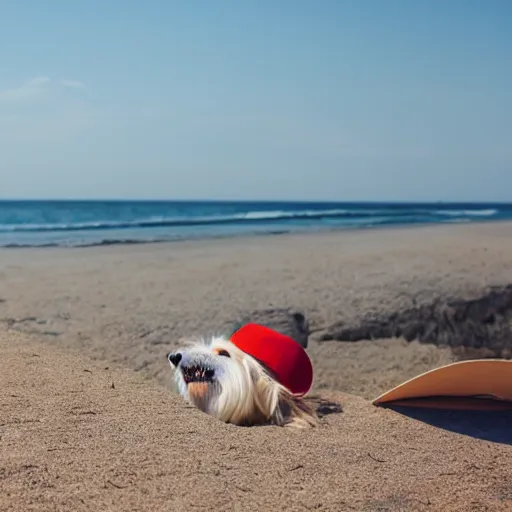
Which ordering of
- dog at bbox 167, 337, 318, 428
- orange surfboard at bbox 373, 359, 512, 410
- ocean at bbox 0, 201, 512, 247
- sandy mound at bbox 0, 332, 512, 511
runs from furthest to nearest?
ocean at bbox 0, 201, 512, 247
orange surfboard at bbox 373, 359, 512, 410
dog at bbox 167, 337, 318, 428
sandy mound at bbox 0, 332, 512, 511

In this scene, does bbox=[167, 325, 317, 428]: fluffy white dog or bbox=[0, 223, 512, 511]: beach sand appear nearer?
bbox=[0, 223, 512, 511]: beach sand

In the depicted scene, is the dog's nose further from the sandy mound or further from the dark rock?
the dark rock

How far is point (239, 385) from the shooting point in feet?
9.87

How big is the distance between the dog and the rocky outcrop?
5.82 feet

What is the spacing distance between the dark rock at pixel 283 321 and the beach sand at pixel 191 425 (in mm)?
75

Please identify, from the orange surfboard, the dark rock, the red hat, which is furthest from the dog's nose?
the dark rock

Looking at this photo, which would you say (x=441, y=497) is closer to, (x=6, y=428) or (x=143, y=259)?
(x=6, y=428)

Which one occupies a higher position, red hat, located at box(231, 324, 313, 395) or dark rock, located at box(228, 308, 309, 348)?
red hat, located at box(231, 324, 313, 395)

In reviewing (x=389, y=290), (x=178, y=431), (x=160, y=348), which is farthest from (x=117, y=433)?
(x=389, y=290)

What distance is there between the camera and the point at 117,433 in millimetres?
2658

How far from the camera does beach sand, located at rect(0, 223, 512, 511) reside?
2.26 meters

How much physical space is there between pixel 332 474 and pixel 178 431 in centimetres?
61

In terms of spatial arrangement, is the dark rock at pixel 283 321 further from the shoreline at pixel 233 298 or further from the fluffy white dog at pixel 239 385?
the fluffy white dog at pixel 239 385

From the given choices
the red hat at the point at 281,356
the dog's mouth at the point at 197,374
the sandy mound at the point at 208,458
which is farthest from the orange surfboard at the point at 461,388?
the dog's mouth at the point at 197,374
